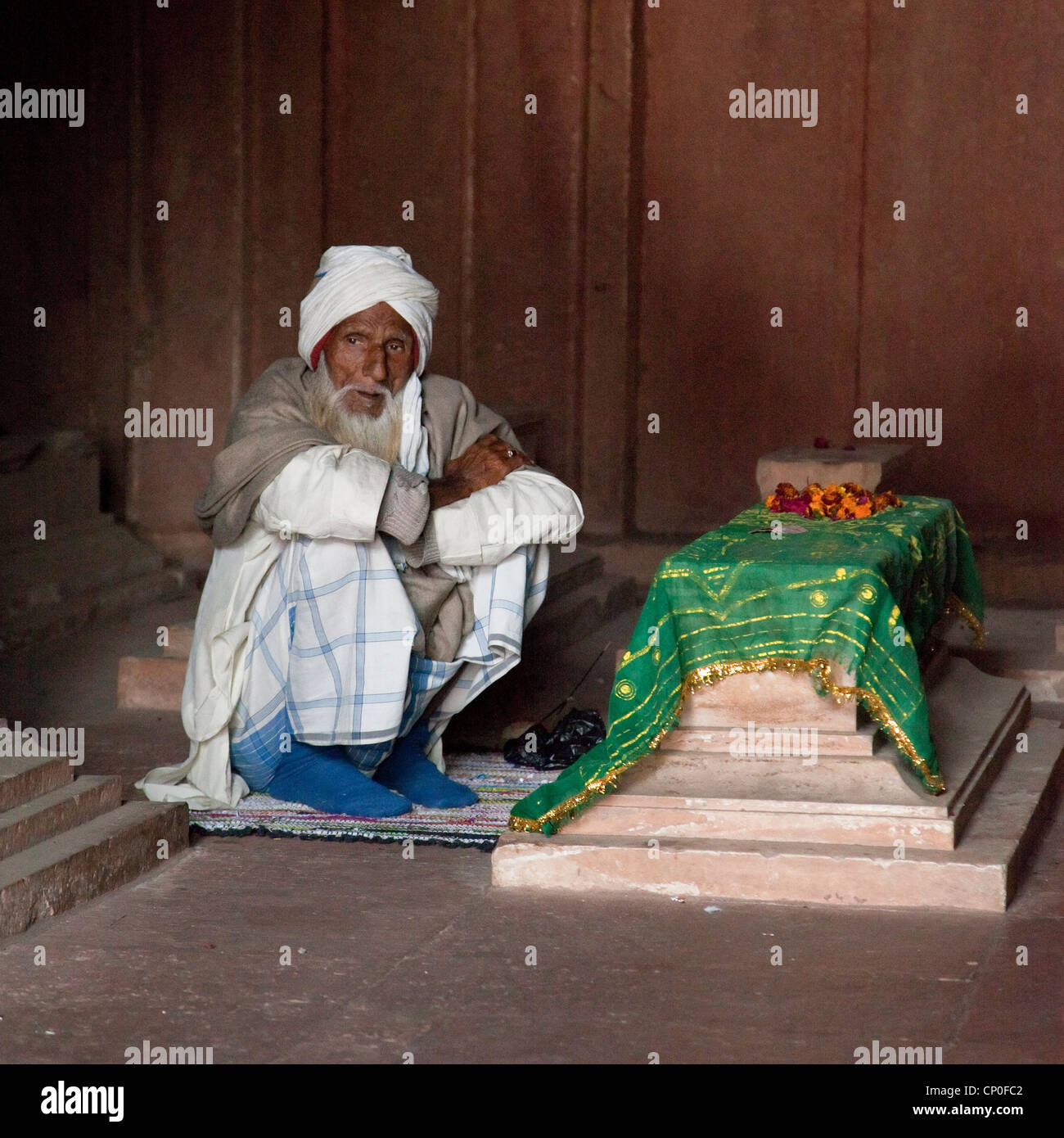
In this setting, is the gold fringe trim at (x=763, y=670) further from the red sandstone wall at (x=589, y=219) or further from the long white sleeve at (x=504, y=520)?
the red sandstone wall at (x=589, y=219)

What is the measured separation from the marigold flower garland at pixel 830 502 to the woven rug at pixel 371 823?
1.17m

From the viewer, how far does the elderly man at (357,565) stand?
4805 millimetres

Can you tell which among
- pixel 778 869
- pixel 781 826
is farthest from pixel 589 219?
pixel 778 869

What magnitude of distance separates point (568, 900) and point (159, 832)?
1.04 metres

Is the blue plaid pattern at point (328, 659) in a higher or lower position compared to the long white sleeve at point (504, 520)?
lower

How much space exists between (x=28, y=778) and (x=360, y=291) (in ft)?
5.42

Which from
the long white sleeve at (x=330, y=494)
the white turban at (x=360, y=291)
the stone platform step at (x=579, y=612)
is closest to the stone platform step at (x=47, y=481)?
the stone platform step at (x=579, y=612)

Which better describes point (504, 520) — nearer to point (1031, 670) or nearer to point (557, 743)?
point (557, 743)

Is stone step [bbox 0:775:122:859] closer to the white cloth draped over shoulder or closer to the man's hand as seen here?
the white cloth draped over shoulder

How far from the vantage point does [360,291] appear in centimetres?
500

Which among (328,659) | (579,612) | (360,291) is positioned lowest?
(579,612)

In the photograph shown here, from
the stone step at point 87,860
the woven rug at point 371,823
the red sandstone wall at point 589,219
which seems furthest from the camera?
the red sandstone wall at point 589,219

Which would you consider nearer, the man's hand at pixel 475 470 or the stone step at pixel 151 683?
the man's hand at pixel 475 470

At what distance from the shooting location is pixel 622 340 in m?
7.89
